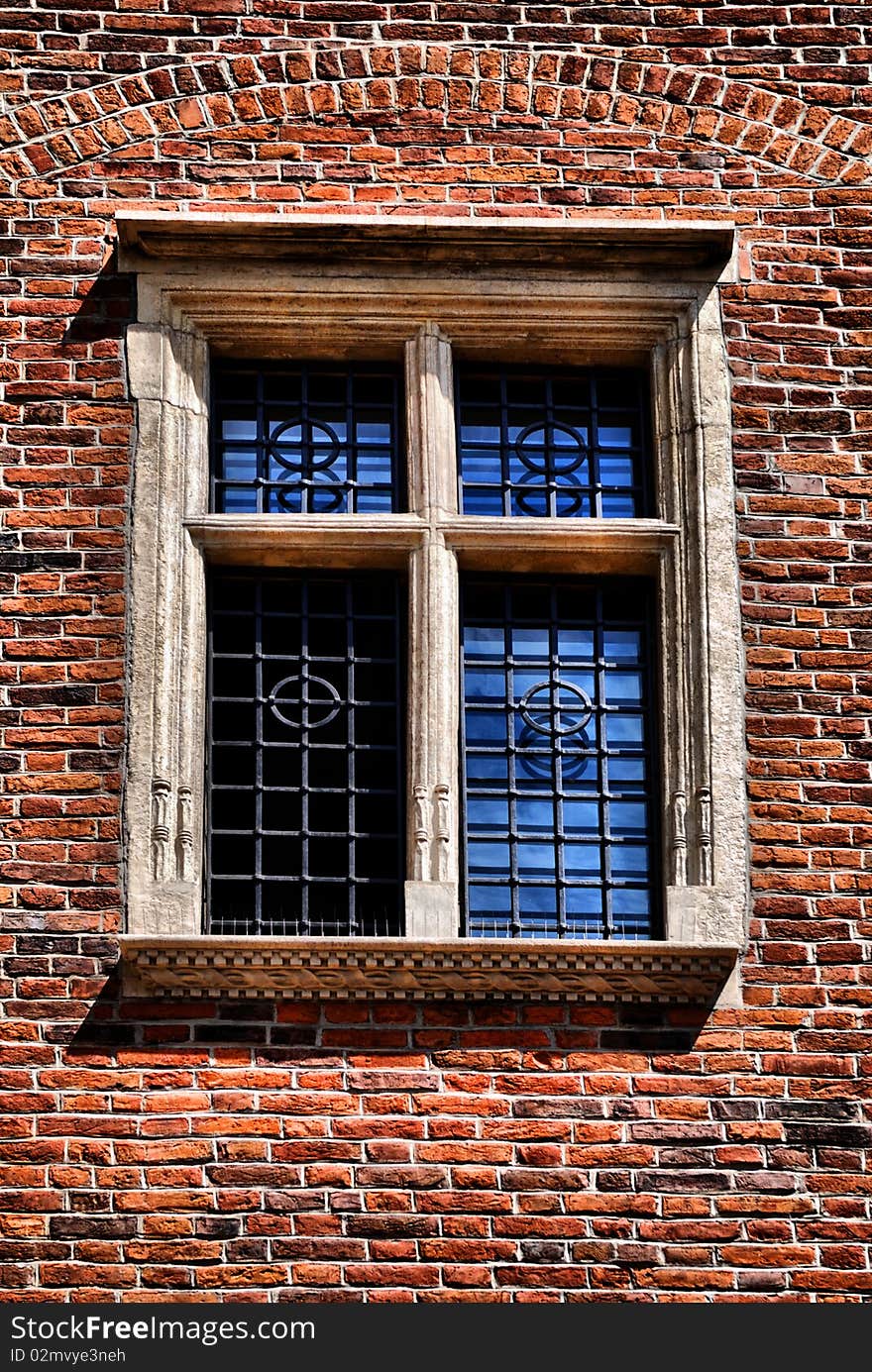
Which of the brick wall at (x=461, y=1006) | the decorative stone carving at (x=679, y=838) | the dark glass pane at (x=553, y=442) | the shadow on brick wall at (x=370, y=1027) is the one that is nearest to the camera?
the brick wall at (x=461, y=1006)

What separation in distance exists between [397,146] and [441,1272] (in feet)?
11.9

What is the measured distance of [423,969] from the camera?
764 cm

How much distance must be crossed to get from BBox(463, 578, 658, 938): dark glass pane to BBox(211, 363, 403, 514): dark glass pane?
0.50 m

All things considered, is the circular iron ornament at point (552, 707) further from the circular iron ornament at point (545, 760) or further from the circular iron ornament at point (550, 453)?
the circular iron ornament at point (550, 453)

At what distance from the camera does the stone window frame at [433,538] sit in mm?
7672

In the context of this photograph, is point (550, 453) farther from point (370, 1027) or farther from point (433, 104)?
point (370, 1027)

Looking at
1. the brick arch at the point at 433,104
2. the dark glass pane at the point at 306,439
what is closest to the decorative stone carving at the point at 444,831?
the dark glass pane at the point at 306,439

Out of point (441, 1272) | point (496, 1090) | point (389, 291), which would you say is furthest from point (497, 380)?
point (441, 1272)

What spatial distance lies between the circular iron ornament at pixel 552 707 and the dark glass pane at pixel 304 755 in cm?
40

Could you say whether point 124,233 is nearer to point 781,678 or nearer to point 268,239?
point 268,239

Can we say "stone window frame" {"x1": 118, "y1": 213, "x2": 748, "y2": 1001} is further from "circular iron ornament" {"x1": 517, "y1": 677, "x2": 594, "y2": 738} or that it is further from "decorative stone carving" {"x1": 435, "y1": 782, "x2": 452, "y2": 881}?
"circular iron ornament" {"x1": 517, "y1": 677, "x2": 594, "y2": 738}

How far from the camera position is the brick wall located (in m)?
7.41

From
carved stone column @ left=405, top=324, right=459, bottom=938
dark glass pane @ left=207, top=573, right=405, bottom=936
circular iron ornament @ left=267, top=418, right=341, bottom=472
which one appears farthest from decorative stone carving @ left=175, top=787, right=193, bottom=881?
circular iron ornament @ left=267, top=418, right=341, bottom=472

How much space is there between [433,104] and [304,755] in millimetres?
2238
